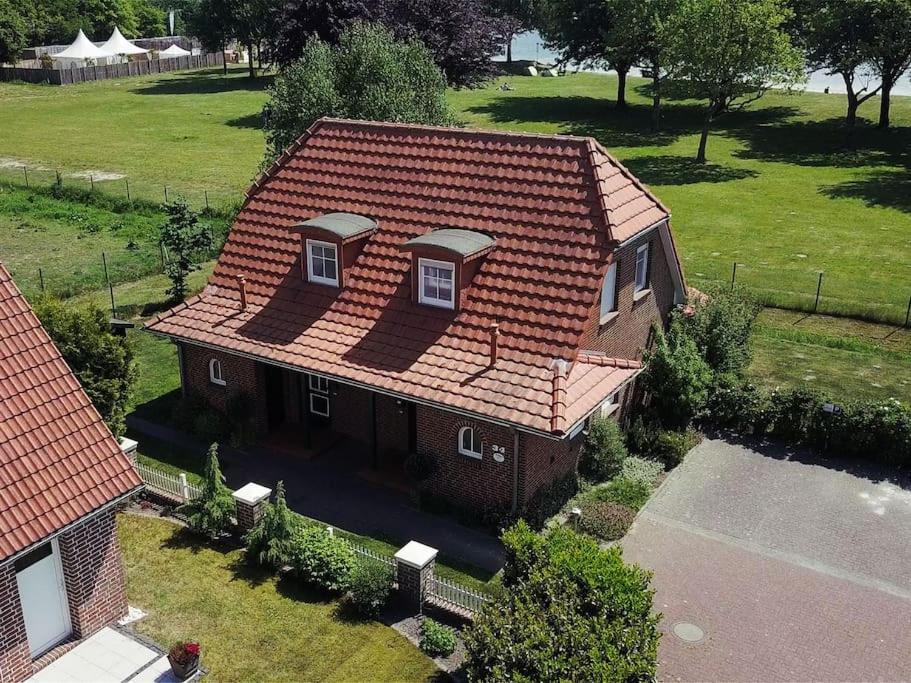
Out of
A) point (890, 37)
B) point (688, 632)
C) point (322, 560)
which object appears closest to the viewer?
point (688, 632)

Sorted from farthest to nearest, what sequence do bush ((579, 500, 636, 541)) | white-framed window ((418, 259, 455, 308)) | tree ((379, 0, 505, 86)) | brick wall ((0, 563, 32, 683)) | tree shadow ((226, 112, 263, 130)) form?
1. tree shadow ((226, 112, 263, 130))
2. tree ((379, 0, 505, 86))
3. white-framed window ((418, 259, 455, 308))
4. bush ((579, 500, 636, 541))
5. brick wall ((0, 563, 32, 683))

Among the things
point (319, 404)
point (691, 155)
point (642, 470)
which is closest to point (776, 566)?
point (642, 470)

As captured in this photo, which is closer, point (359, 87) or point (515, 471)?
point (515, 471)

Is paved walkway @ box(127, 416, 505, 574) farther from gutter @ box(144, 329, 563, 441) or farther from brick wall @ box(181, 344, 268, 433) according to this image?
gutter @ box(144, 329, 563, 441)

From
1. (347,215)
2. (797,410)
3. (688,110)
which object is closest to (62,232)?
(347,215)

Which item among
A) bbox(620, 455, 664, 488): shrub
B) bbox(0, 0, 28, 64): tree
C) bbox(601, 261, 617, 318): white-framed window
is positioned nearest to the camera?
bbox(601, 261, 617, 318): white-framed window

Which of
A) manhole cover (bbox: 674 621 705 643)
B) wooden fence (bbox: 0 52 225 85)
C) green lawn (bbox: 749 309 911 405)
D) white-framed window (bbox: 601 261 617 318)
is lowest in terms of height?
manhole cover (bbox: 674 621 705 643)

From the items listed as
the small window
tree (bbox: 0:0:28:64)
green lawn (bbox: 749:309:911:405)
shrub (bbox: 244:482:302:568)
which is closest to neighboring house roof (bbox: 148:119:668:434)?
the small window

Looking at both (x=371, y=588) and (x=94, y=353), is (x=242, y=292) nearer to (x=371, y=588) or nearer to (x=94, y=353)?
(x=94, y=353)
